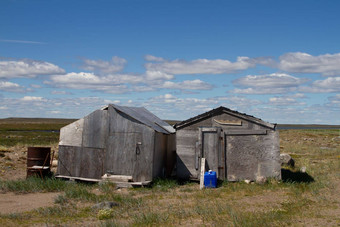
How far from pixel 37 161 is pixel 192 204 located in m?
7.94

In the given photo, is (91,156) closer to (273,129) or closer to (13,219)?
(13,219)

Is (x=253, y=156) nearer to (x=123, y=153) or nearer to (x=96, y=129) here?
(x=123, y=153)

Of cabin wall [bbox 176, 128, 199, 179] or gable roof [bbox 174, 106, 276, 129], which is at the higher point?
gable roof [bbox 174, 106, 276, 129]

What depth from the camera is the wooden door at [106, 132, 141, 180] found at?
15797 mm

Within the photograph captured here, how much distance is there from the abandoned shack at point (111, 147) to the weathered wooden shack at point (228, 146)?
118cm

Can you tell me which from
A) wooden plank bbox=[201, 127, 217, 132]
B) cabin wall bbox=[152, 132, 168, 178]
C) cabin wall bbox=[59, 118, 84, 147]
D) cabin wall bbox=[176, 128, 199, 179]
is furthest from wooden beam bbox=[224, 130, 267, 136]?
cabin wall bbox=[59, 118, 84, 147]

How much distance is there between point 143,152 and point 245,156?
431 cm

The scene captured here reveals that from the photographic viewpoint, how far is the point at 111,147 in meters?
16.2

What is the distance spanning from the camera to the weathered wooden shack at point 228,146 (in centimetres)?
1583

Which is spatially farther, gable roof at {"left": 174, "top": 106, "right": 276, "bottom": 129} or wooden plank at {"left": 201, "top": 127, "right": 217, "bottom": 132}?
wooden plank at {"left": 201, "top": 127, "right": 217, "bottom": 132}

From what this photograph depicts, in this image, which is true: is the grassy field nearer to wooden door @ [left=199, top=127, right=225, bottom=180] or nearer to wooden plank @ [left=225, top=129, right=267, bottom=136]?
wooden door @ [left=199, top=127, right=225, bottom=180]

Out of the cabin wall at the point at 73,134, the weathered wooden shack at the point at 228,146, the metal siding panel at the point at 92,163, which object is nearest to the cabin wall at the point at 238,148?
the weathered wooden shack at the point at 228,146

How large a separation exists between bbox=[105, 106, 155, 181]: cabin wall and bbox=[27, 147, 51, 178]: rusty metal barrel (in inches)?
107

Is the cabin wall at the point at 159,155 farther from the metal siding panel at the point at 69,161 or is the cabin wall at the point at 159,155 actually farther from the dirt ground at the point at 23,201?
the dirt ground at the point at 23,201
